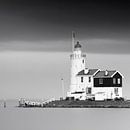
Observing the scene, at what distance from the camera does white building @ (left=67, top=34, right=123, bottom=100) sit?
94.6 m

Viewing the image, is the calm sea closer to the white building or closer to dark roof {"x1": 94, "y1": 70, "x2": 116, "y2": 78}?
the white building

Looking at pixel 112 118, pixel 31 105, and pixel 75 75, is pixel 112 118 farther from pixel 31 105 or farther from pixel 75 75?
pixel 31 105

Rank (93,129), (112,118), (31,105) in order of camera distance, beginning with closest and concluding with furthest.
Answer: (93,129), (112,118), (31,105)

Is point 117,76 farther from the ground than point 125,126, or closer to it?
farther from the ground

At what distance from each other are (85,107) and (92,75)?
3752mm

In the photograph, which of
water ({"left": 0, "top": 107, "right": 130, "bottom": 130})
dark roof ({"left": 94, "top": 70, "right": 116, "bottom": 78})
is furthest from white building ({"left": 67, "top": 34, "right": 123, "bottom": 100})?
water ({"left": 0, "top": 107, "right": 130, "bottom": 130})

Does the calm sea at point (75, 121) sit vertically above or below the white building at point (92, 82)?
below

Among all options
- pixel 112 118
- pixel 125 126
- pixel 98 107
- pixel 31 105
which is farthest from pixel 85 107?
pixel 125 126

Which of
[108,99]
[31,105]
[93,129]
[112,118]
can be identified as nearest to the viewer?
[93,129]

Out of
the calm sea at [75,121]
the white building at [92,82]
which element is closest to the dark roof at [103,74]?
the white building at [92,82]

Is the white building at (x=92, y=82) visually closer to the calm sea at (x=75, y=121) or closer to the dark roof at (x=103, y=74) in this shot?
the dark roof at (x=103, y=74)

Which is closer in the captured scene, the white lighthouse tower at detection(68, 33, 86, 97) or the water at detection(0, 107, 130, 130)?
the water at detection(0, 107, 130, 130)

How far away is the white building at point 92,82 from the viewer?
310 feet

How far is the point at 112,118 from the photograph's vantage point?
3147 inches
